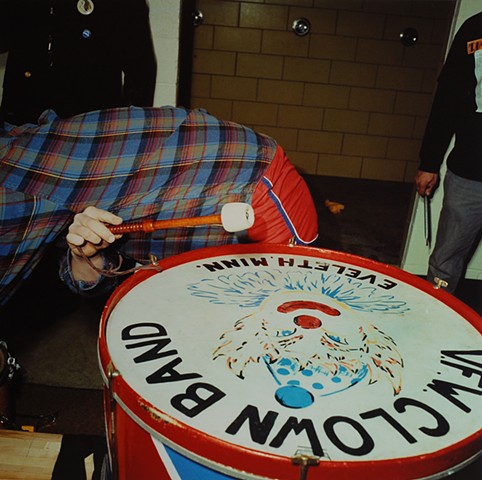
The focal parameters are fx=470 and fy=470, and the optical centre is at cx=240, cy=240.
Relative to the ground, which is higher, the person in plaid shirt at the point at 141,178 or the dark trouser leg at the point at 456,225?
the person in plaid shirt at the point at 141,178

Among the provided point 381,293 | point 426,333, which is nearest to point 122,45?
point 381,293

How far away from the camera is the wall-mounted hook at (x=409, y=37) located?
162 inches

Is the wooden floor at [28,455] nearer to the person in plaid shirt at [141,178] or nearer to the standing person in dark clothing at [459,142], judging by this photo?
the person in plaid shirt at [141,178]

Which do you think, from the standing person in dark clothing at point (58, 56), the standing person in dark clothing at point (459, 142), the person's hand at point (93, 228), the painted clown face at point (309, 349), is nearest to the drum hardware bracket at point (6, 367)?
the person's hand at point (93, 228)

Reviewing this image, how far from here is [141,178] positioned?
119 cm

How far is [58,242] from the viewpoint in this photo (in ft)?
4.09

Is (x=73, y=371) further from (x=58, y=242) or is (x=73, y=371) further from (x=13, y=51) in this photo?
(x=13, y=51)

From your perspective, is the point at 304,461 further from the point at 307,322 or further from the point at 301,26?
the point at 301,26

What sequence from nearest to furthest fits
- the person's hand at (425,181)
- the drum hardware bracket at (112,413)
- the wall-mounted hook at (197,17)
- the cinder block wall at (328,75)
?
the drum hardware bracket at (112,413), the person's hand at (425,181), the wall-mounted hook at (197,17), the cinder block wall at (328,75)

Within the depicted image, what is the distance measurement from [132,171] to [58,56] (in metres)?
1.05

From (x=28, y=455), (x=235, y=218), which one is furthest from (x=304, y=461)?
(x=28, y=455)

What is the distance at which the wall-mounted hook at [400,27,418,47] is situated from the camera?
13.5ft

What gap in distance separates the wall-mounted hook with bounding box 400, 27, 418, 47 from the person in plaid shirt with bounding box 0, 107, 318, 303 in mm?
3513

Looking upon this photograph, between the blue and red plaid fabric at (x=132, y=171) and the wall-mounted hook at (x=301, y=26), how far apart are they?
10.8 feet
